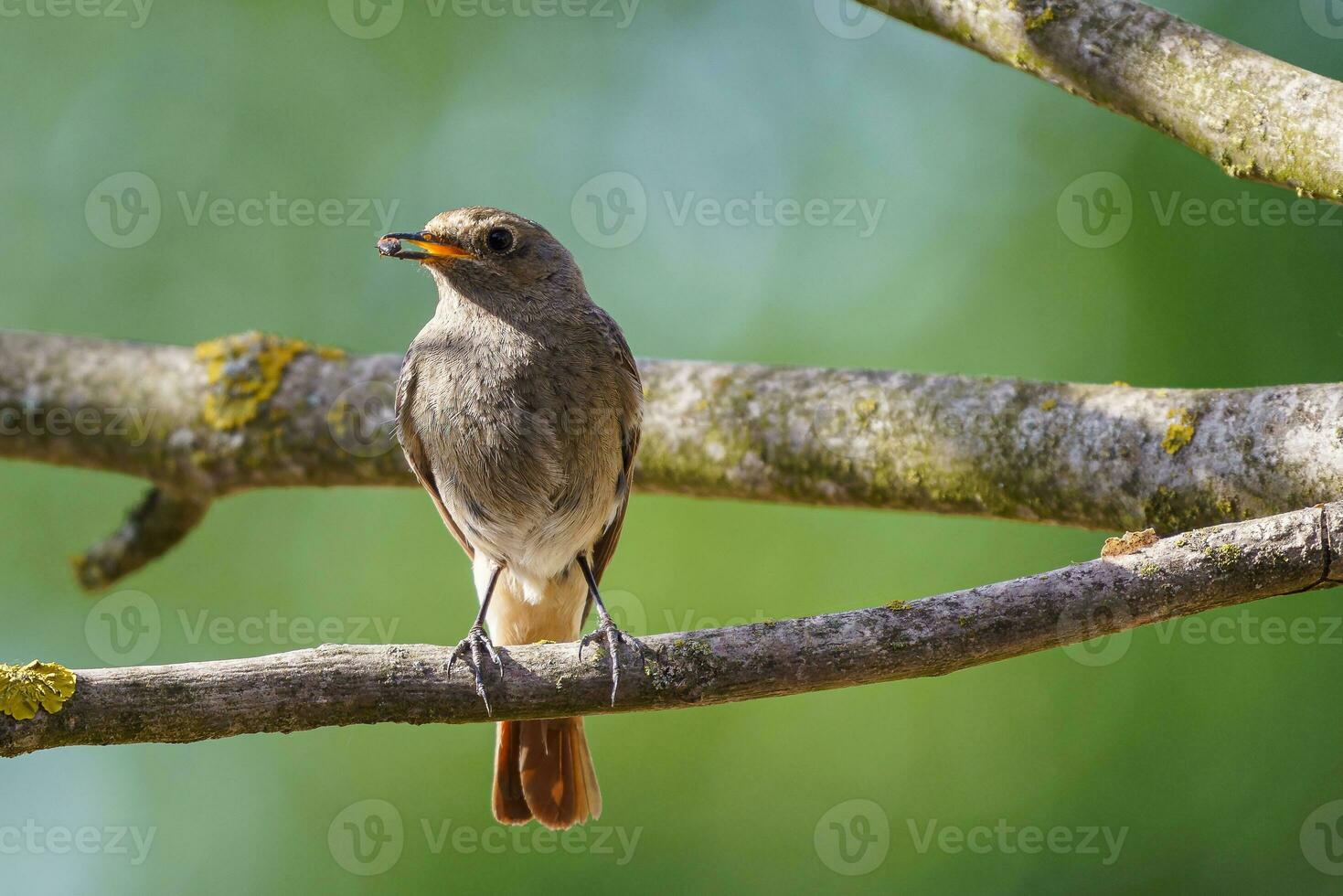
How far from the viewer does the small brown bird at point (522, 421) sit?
4.06 metres

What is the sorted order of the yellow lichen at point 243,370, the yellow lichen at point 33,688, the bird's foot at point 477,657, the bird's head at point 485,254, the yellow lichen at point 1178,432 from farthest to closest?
the yellow lichen at point 243,370
the bird's head at point 485,254
the yellow lichen at point 1178,432
the bird's foot at point 477,657
the yellow lichen at point 33,688

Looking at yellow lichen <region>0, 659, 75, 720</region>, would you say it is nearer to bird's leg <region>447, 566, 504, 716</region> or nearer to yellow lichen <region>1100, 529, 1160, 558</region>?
bird's leg <region>447, 566, 504, 716</region>

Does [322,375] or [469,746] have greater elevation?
[322,375]

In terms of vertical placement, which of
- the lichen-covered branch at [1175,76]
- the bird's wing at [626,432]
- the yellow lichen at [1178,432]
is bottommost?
the yellow lichen at [1178,432]

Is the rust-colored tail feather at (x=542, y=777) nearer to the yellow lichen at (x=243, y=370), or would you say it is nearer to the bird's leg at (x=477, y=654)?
the bird's leg at (x=477, y=654)

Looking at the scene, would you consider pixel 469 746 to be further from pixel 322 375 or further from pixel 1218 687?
pixel 1218 687

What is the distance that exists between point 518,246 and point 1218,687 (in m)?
4.10

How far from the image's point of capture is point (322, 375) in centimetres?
469

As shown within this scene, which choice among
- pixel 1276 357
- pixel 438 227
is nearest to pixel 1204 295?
pixel 1276 357

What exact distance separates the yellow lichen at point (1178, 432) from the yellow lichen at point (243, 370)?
3.12m

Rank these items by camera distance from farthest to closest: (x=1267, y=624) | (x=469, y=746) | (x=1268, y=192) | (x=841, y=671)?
(x=469, y=746) → (x=1268, y=192) → (x=1267, y=624) → (x=841, y=671)

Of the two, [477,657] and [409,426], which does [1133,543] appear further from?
[409,426]

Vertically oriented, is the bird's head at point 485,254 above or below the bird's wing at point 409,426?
above

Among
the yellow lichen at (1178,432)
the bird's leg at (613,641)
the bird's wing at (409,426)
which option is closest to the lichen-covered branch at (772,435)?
the yellow lichen at (1178,432)
